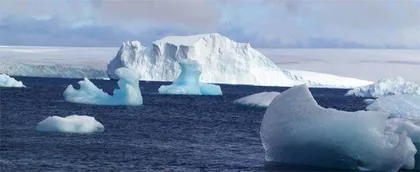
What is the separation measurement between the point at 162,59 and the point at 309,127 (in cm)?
7322

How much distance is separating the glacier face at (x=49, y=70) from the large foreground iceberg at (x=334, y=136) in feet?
330

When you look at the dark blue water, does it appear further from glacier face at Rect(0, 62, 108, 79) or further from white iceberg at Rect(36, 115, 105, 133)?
glacier face at Rect(0, 62, 108, 79)

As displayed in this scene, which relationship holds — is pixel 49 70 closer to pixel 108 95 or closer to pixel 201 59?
pixel 201 59

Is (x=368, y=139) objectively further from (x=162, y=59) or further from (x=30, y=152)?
(x=162, y=59)

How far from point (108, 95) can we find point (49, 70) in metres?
75.8

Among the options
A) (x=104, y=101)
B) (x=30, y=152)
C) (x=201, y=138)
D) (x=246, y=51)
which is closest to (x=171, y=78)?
(x=246, y=51)

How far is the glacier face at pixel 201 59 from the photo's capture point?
89.4m

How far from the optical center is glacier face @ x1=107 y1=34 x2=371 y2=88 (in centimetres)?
8938

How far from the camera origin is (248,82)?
4070 inches

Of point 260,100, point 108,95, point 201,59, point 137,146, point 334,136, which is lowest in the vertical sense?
point 334,136

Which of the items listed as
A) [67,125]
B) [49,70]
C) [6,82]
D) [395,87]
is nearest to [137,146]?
[67,125]

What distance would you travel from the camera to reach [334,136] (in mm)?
20000

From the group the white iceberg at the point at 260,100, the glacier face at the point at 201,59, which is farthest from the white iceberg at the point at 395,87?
the white iceberg at the point at 260,100

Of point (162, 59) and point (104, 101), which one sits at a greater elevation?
point (162, 59)
